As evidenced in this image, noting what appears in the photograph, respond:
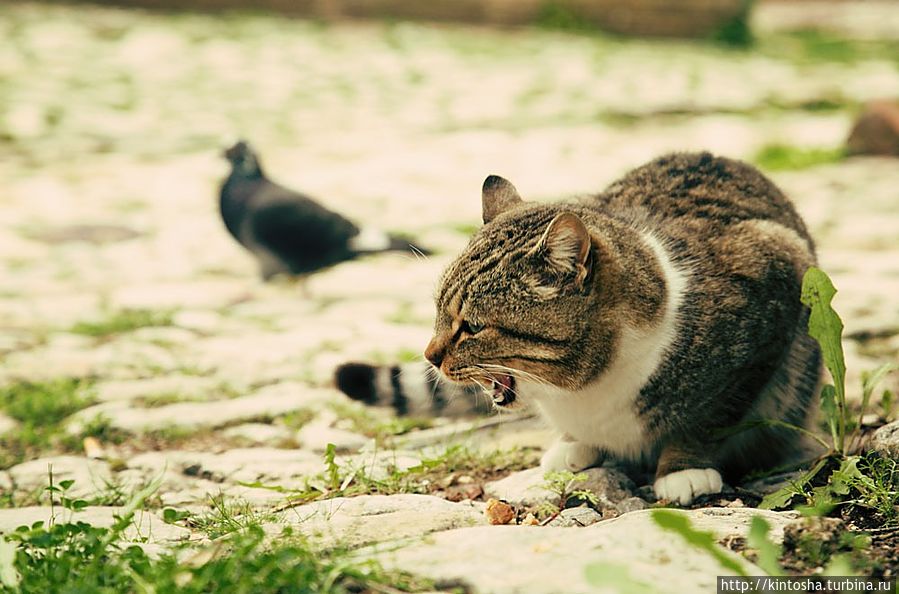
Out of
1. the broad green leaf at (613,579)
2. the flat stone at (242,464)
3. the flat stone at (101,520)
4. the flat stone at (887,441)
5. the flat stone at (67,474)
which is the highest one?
the broad green leaf at (613,579)

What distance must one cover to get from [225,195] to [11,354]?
75.5 inches

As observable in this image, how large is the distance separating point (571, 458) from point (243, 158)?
377 cm

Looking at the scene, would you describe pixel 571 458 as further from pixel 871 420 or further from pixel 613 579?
pixel 613 579

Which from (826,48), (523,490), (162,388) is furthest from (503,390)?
(826,48)

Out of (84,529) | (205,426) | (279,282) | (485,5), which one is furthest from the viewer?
(485,5)

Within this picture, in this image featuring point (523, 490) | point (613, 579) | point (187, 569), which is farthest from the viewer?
point (523, 490)

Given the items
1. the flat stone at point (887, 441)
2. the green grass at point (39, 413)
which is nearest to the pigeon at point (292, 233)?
the green grass at point (39, 413)

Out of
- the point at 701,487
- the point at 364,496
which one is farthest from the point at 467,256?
the point at 701,487

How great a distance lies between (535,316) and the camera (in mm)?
2797

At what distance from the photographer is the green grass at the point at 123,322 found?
4.76 m

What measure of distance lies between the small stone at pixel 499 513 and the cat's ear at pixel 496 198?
3.27 feet

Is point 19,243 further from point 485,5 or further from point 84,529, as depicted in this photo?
point 485,5

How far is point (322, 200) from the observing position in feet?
23.4

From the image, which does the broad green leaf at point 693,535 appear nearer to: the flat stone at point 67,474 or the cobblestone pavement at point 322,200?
the cobblestone pavement at point 322,200
